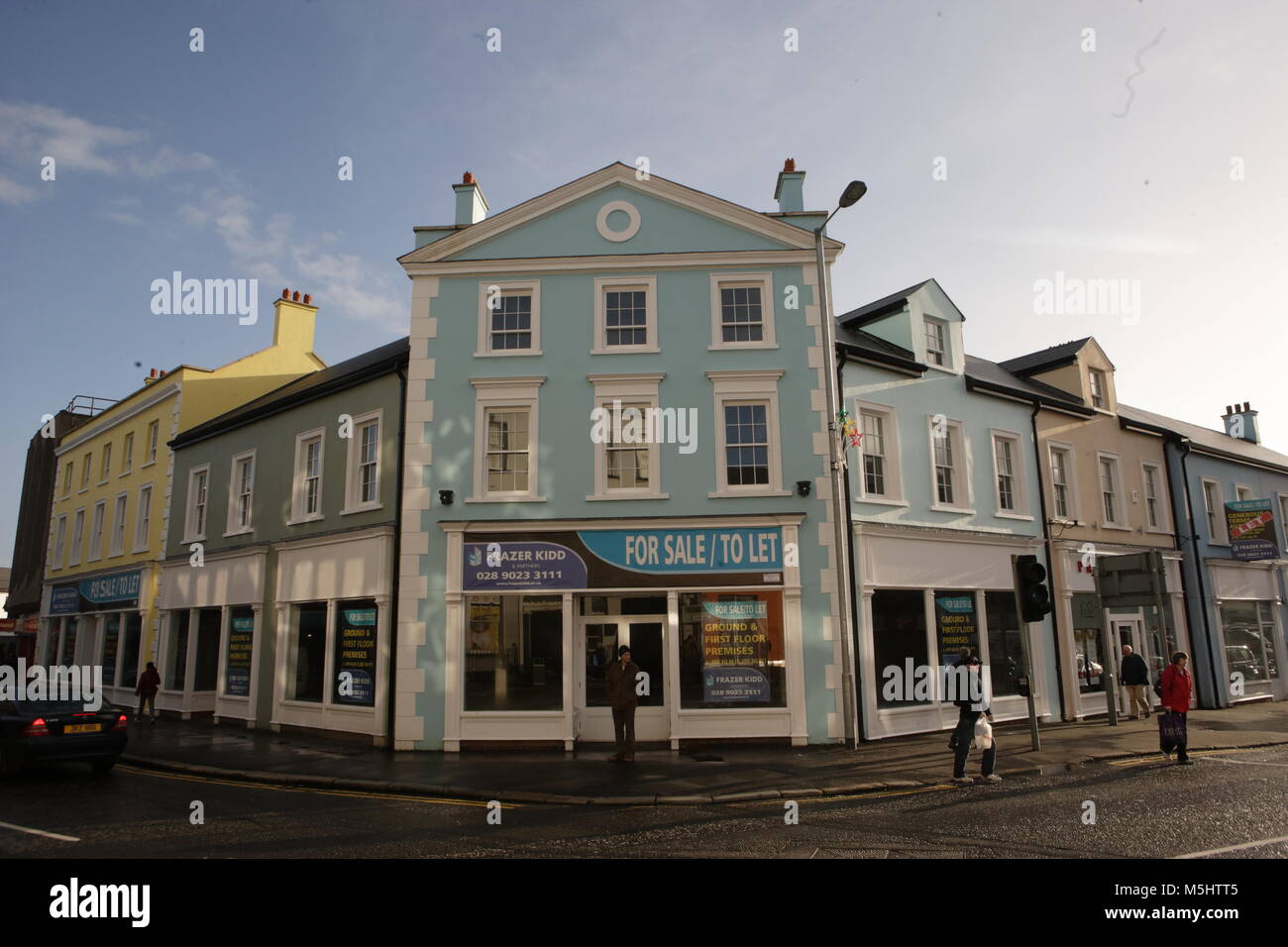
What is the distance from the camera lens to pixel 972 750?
1368 centimetres

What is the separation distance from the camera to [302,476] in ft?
62.3

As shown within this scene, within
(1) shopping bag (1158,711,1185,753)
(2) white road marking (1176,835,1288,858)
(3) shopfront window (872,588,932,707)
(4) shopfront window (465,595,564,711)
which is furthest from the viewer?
(3) shopfront window (872,588,932,707)

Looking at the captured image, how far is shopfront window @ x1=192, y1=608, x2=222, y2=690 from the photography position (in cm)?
2091

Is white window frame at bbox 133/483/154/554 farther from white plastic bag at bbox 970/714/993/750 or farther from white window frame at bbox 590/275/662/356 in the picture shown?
white plastic bag at bbox 970/714/993/750

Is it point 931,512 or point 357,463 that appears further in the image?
point 357,463

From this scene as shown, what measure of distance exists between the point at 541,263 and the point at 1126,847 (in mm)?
13893

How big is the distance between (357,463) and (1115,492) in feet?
66.9

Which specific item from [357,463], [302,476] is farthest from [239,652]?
[357,463]

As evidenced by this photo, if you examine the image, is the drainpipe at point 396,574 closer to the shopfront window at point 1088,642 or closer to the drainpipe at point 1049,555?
the drainpipe at point 1049,555

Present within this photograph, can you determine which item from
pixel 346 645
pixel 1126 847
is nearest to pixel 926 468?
pixel 1126 847

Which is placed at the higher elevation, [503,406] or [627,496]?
[503,406]

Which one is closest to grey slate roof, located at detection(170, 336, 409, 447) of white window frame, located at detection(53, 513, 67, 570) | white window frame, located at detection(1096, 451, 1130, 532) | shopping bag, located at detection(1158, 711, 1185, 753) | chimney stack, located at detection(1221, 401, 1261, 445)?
white window frame, located at detection(53, 513, 67, 570)

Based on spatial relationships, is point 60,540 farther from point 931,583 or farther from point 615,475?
point 931,583

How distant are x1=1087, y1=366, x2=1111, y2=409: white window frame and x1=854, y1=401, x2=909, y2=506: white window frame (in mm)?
9026
